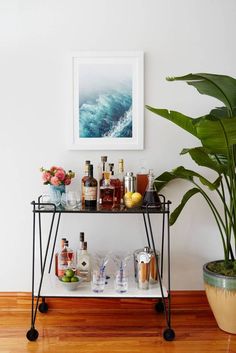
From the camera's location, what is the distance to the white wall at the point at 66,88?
2916mm

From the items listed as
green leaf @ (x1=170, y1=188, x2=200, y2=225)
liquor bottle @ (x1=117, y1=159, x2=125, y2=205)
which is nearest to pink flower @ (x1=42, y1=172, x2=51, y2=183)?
liquor bottle @ (x1=117, y1=159, x2=125, y2=205)

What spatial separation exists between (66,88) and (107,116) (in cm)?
32

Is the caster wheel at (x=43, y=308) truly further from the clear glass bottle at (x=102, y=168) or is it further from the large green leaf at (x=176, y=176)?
the large green leaf at (x=176, y=176)

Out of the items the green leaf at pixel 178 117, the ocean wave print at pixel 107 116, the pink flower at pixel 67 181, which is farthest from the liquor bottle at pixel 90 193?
the green leaf at pixel 178 117

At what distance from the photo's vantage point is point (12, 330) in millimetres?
2729

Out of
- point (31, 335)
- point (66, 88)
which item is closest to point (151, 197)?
point (66, 88)

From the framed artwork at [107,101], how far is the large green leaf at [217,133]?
68cm

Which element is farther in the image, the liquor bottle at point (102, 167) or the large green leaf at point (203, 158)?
the liquor bottle at point (102, 167)

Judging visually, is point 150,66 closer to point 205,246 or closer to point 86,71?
point 86,71

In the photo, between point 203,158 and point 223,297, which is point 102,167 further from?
point 223,297

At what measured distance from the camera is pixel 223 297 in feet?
8.47

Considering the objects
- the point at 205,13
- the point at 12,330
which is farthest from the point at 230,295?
the point at 205,13

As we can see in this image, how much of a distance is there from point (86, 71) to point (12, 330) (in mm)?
1684

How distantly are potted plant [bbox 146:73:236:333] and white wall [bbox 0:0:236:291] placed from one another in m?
0.24
